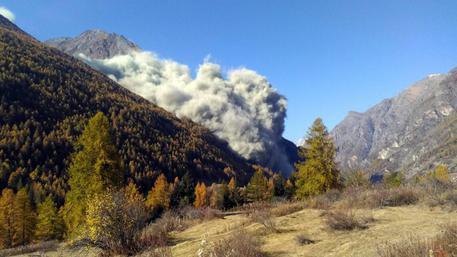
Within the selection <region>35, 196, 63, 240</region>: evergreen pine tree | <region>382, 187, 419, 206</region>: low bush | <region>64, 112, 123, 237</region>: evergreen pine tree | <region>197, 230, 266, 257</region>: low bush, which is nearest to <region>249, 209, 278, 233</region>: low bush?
<region>197, 230, 266, 257</region>: low bush

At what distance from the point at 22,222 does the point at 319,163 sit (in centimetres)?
4752

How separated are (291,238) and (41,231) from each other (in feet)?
194

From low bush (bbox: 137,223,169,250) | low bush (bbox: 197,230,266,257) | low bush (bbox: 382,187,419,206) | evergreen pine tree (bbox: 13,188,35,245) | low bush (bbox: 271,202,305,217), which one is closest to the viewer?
low bush (bbox: 197,230,266,257)

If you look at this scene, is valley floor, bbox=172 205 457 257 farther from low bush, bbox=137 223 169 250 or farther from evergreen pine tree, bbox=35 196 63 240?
evergreen pine tree, bbox=35 196 63 240

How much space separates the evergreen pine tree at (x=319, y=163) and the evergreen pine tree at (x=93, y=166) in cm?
2490

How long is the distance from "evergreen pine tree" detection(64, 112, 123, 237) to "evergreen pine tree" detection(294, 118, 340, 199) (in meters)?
24.9

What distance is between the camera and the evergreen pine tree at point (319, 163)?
46125mm

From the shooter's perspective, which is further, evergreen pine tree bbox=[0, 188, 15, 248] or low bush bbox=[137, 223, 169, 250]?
evergreen pine tree bbox=[0, 188, 15, 248]

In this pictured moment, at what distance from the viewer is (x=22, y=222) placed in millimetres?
60844

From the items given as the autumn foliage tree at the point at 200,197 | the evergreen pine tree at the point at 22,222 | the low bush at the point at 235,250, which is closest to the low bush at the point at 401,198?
the low bush at the point at 235,250

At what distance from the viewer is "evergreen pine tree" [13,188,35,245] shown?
2387 inches

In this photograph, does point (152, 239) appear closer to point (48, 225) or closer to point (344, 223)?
point (344, 223)

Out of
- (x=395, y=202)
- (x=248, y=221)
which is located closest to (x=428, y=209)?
(x=395, y=202)

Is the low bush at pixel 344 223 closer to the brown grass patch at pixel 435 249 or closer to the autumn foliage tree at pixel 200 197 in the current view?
the brown grass patch at pixel 435 249
